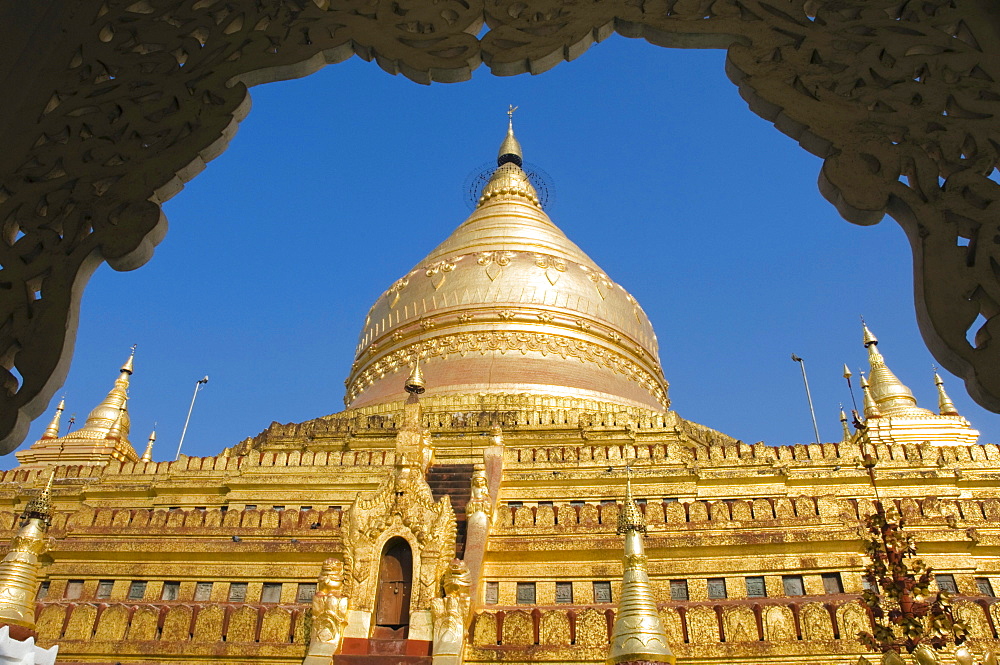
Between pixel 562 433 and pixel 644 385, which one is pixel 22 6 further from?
pixel 644 385

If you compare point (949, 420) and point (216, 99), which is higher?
point (949, 420)

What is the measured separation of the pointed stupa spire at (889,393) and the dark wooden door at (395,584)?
76.9 feet

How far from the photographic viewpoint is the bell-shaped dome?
28.3 metres

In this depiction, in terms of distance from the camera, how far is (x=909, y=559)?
48.9ft

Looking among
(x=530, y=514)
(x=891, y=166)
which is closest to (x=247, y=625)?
(x=530, y=514)

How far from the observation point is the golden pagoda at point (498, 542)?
12.7 metres

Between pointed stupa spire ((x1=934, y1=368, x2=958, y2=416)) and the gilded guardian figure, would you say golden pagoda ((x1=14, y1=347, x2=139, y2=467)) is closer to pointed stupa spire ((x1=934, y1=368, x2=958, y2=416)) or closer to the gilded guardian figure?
the gilded guardian figure

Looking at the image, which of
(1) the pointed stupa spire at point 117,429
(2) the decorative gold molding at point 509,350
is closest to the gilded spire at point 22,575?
(2) the decorative gold molding at point 509,350

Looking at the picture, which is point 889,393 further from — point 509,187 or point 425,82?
point 425,82

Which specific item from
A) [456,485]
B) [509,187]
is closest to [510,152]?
[509,187]

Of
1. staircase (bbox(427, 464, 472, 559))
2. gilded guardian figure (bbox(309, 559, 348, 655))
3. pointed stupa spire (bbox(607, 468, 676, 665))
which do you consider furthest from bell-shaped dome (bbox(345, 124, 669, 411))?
pointed stupa spire (bbox(607, 468, 676, 665))

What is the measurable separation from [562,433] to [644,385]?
8.30m

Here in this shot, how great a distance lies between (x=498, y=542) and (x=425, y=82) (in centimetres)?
1241

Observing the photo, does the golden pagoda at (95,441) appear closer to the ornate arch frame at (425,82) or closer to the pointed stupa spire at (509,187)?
the pointed stupa spire at (509,187)
